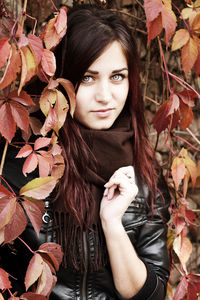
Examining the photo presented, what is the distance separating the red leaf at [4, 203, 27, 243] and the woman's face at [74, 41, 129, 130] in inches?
20.3

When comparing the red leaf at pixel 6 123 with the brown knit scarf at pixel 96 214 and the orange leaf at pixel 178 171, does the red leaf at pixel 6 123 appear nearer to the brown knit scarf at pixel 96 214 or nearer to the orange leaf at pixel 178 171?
the brown knit scarf at pixel 96 214

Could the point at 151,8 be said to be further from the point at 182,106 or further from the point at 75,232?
the point at 75,232

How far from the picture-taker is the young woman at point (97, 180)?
137 centimetres

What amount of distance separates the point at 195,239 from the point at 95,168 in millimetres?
1052

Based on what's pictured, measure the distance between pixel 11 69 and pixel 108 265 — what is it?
822 millimetres

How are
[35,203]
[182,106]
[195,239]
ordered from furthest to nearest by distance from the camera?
[195,239] → [182,106] → [35,203]

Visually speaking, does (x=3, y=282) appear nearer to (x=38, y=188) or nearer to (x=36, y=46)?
(x=38, y=188)

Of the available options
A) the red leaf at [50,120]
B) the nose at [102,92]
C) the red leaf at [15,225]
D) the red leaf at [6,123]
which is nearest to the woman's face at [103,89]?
the nose at [102,92]

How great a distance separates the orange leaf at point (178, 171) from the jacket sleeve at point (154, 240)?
0.29ft

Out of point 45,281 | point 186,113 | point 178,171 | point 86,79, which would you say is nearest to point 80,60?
point 86,79

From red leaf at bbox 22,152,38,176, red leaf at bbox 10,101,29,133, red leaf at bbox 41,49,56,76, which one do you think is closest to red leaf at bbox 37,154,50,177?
red leaf at bbox 22,152,38,176

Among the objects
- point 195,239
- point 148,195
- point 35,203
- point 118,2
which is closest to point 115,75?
point 148,195

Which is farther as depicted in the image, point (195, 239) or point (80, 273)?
point (195, 239)

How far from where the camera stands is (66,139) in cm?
144
